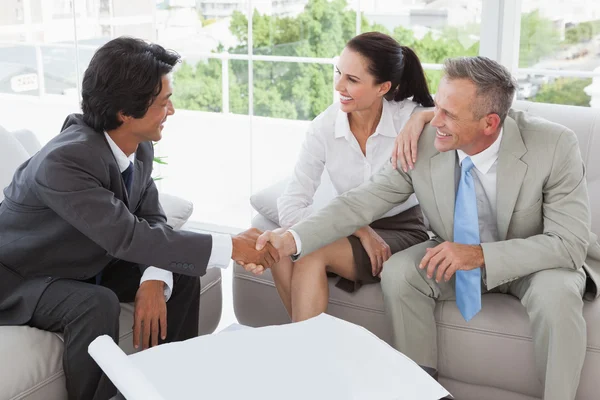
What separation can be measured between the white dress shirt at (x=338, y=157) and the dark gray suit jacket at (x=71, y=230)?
56 cm

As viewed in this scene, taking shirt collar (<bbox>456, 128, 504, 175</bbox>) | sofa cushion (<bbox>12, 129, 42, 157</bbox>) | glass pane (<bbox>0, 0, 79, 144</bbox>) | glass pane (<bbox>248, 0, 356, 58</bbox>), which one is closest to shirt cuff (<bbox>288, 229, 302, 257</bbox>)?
shirt collar (<bbox>456, 128, 504, 175</bbox>)

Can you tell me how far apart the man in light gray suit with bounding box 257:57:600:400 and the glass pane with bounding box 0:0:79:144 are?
2.71 m

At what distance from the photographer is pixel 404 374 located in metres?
1.63

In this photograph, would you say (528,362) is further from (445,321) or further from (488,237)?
(488,237)

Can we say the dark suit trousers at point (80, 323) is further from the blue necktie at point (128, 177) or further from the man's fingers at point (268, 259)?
the man's fingers at point (268, 259)

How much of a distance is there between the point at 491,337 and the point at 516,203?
1.36 ft

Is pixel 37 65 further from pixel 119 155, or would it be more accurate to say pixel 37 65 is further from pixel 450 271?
pixel 450 271

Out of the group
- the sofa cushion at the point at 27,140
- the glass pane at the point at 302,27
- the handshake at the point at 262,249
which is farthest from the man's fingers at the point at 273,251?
the glass pane at the point at 302,27

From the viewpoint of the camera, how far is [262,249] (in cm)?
247

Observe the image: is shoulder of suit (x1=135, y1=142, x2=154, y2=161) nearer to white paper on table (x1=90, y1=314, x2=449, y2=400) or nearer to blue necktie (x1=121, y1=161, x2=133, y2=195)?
blue necktie (x1=121, y1=161, x2=133, y2=195)

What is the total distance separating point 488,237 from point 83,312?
1.27m

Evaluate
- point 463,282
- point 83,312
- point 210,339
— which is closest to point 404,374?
point 210,339

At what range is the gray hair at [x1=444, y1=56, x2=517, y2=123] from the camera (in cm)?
236

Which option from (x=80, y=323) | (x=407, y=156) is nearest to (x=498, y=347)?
(x=407, y=156)
